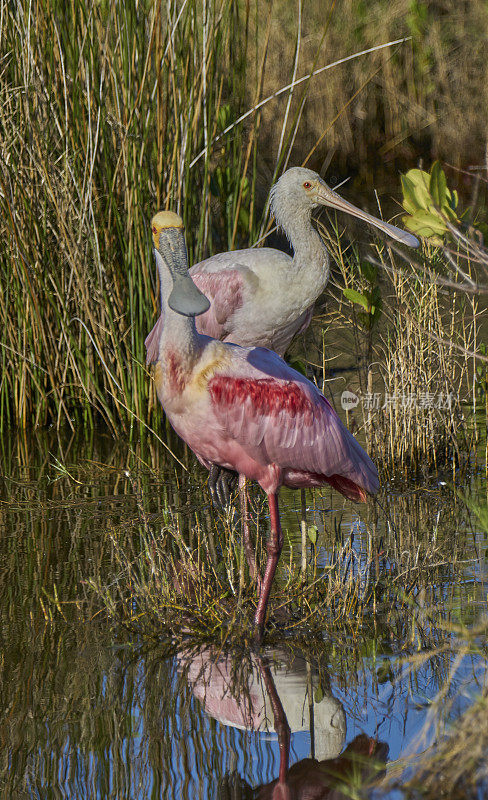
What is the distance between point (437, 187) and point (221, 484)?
7.33 feet

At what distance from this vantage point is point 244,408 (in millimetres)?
4355

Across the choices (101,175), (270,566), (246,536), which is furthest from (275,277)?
(270,566)

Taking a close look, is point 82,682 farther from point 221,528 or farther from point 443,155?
point 443,155

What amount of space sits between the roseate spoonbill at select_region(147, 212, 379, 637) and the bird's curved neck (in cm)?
151

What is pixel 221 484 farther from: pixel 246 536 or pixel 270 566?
pixel 270 566

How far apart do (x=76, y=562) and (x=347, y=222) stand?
7.51 metres

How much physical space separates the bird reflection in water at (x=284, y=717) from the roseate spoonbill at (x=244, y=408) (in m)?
0.22

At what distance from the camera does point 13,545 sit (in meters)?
5.31

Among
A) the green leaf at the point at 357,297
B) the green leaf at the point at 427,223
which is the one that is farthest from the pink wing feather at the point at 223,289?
the green leaf at the point at 427,223

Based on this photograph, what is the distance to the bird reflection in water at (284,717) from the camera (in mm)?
3217

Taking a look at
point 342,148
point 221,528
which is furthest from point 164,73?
point 342,148

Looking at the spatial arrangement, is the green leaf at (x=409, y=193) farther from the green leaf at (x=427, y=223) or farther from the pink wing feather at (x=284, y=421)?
the pink wing feather at (x=284, y=421)
